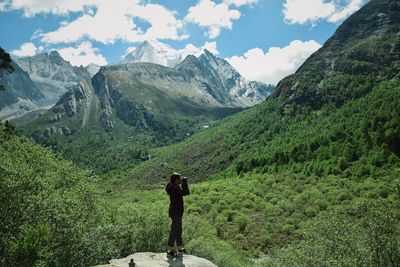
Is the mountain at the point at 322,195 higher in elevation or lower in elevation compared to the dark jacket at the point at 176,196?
lower

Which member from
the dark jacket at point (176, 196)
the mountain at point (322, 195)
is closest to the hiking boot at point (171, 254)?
the dark jacket at point (176, 196)

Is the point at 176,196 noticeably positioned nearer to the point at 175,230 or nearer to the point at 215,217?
the point at 175,230

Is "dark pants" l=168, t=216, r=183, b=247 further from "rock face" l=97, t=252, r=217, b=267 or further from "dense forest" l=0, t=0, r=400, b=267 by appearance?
"dense forest" l=0, t=0, r=400, b=267

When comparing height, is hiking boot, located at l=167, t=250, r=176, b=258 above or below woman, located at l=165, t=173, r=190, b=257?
below

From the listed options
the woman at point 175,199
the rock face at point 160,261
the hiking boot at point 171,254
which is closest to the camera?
the rock face at point 160,261

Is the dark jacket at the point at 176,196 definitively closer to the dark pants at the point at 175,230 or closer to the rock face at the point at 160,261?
the dark pants at the point at 175,230

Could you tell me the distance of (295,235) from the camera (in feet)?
327

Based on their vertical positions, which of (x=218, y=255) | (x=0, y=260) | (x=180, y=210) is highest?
(x=180, y=210)

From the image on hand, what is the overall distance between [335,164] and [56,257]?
444 feet

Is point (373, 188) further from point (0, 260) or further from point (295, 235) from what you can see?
point (0, 260)

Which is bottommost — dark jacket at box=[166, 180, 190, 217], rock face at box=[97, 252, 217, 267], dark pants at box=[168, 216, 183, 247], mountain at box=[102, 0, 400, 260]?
mountain at box=[102, 0, 400, 260]

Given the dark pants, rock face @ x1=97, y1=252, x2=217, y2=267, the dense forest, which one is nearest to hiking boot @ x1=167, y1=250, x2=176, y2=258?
rock face @ x1=97, y1=252, x2=217, y2=267

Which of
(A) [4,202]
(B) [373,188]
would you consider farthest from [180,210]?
(B) [373,188]

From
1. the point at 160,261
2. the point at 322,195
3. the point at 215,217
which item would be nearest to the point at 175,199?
the point at 160,261
